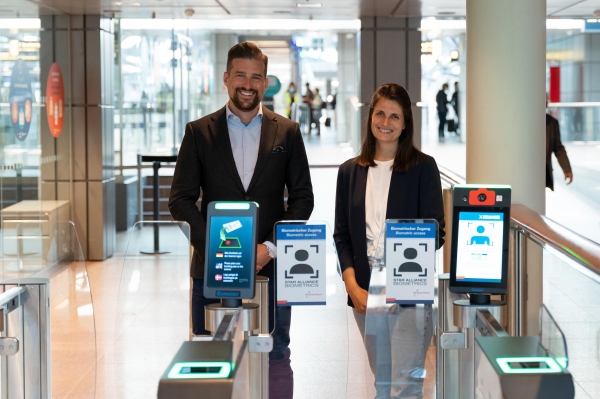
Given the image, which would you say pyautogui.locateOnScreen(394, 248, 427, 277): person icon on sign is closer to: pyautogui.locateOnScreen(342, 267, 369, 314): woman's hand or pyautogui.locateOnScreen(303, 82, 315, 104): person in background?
pyautogui.locateOnScreen(342, 267, 369, 314): woman's hand

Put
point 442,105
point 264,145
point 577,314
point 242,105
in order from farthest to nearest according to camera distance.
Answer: point 442,105 → point 577,314 → point 264,145 → point 242,105

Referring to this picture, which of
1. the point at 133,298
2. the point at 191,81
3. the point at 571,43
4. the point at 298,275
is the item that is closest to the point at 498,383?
the point at 298,275

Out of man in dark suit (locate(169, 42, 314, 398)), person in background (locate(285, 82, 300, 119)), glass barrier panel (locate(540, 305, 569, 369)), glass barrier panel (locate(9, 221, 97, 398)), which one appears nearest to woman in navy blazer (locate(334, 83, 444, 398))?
man in dark suit (locate(169, 42, 314, 398))

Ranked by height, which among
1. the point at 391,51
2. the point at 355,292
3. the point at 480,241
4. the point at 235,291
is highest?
the point at 391,51

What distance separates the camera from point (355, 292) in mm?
2961

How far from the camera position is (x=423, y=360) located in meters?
2.80

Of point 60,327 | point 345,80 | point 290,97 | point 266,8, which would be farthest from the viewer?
point 345,80

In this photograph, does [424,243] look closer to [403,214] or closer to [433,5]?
[403,214]

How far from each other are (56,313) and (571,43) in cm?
1735

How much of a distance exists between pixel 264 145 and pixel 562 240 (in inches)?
46.8

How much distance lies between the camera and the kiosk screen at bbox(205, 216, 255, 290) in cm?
216

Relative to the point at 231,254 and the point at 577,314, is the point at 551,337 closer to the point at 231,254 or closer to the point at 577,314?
the point at 231,254

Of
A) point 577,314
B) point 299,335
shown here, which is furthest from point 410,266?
point 577,314

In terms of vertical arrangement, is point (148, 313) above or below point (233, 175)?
below
